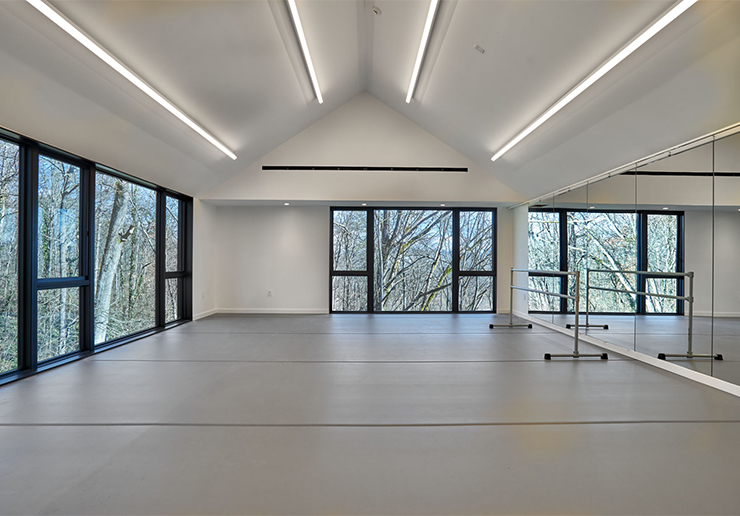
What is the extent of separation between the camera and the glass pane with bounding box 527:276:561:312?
612 cm

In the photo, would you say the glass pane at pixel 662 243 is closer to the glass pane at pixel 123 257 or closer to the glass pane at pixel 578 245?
the glass pane at pixel 578 245

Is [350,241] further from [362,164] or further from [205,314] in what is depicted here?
[205,314]

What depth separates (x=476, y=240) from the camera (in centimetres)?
791

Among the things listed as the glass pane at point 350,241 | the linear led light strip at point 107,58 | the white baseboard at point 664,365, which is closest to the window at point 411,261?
the glass pane at point 350,241

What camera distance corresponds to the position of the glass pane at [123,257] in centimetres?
459

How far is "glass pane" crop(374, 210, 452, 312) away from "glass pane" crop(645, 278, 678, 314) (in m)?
3.97

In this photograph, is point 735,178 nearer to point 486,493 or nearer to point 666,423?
point 666,423

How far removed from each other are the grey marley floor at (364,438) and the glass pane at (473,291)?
3.75m

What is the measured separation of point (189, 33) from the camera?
10.8 ft

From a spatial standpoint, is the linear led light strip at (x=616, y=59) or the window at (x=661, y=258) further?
the window at (x=661, y=258)

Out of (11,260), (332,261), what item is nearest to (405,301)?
(332,261)

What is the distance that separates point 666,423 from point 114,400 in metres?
3.95

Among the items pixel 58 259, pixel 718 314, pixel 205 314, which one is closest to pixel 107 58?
pixel 58 259

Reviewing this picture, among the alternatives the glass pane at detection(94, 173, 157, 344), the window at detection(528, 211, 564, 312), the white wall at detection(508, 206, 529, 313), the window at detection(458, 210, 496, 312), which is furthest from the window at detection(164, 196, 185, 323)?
the white wall at detection(508, 206, 529, 313)
